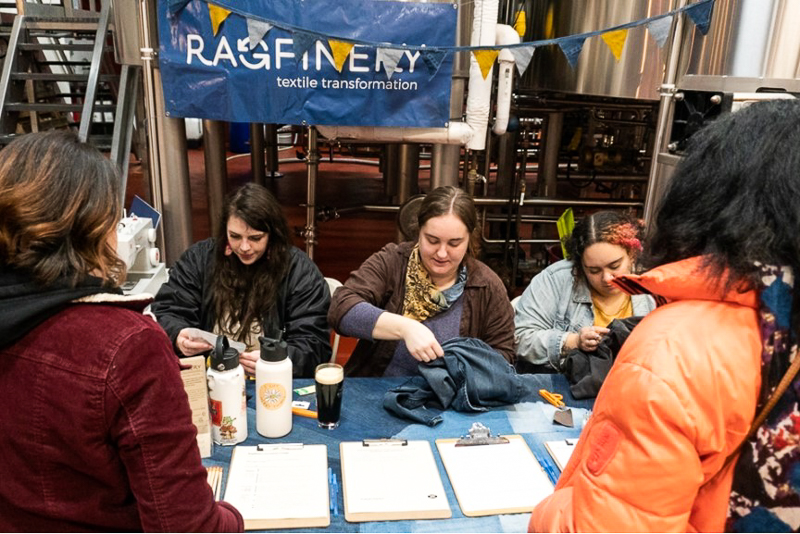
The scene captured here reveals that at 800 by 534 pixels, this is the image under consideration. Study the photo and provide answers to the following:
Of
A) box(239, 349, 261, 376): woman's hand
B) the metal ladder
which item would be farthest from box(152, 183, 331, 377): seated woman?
the metal ladder

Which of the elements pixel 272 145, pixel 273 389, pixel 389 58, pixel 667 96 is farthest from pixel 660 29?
pixel 272 145

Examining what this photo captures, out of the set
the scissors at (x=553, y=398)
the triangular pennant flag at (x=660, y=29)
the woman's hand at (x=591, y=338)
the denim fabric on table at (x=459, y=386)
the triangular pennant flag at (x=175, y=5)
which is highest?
the triangular pennant flag at (x=175, y=5)

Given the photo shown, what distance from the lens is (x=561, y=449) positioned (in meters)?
1.65

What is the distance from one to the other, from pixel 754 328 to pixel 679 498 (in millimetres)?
263

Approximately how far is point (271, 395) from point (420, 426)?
0.45m

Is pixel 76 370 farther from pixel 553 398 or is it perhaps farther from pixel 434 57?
pixel 434 57

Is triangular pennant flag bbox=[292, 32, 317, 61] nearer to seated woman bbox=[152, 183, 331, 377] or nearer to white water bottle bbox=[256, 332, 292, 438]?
seated woman bbox=[152, 183, 331, 377]

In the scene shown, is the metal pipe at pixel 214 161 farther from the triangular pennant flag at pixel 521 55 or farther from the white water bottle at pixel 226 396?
the white water bottle at pixel 226 396

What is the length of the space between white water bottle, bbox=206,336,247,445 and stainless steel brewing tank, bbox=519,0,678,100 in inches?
118

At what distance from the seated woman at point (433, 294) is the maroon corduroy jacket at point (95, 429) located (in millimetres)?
1160

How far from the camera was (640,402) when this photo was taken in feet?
2.70

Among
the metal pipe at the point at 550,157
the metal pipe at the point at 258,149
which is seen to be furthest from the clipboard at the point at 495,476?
the metal pipe at the point at 258,149

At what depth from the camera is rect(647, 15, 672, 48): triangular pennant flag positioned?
129 inches

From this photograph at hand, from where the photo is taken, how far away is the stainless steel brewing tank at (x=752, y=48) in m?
2.76
